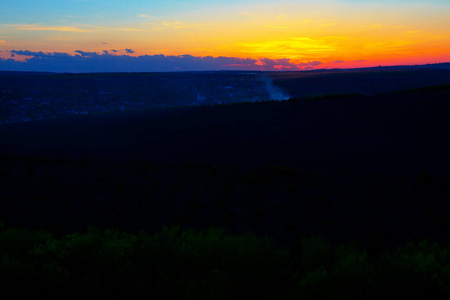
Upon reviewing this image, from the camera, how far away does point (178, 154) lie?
1550 cm

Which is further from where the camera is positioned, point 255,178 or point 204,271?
point 255,178

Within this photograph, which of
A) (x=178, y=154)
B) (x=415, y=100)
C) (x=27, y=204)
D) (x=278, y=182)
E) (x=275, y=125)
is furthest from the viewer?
(x=415, y=100)

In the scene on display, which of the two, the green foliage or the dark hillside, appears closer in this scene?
the green foliage

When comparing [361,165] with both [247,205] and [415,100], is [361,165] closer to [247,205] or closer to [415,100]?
[247,205]

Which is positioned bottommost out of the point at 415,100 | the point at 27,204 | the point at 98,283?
the point at 27,204

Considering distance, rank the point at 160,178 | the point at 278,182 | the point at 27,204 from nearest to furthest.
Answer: the point at 27,204 < the point at 278,182 < the point at 160,178

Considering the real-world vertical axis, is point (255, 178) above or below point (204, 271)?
below

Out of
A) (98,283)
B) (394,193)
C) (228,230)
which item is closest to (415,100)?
(394,193)

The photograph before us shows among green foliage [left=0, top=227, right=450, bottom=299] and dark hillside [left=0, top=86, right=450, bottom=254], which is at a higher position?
green foliage [left=0, top=227, right=450, bottom=299]

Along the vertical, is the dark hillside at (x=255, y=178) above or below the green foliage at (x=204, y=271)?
below

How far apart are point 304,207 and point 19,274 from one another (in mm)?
6589

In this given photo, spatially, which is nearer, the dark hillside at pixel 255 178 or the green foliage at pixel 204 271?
the green foliage at pixel 204 271

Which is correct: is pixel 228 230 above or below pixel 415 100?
below

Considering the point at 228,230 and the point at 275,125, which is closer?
the point at 228,230
